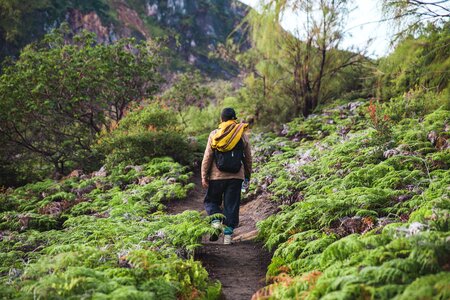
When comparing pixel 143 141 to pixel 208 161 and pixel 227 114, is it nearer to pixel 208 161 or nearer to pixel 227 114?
pixel 208 161

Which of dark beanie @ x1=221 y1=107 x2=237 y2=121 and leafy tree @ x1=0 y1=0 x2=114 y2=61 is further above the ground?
leafy tree @ x1=0 y1=0 x2=114 y2=61

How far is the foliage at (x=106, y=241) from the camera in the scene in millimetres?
3729

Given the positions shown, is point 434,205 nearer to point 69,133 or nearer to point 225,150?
point 225,150

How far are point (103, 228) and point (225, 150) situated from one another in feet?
7.97

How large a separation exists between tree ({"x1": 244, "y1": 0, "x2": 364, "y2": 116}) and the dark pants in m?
9.24

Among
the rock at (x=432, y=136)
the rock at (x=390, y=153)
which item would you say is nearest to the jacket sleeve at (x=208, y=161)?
the rock at (x=390, y=153)

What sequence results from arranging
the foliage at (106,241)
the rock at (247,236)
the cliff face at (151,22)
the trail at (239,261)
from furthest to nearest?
the cliff face at (151,22) < the rock at (247,236) < the trail at (239,261) < the foliage at (106,241)

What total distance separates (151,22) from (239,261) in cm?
10341

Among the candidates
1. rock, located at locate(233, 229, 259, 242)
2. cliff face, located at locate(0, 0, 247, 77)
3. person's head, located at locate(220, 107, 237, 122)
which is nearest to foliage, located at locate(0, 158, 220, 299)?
rock, located at locate(233, 229, 259, 242)

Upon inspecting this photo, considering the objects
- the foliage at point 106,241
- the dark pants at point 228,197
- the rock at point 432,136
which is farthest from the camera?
the rock at point 432,136

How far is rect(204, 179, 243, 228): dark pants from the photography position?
7012 millimetres

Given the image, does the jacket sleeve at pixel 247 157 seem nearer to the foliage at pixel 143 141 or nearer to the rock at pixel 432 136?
the rock at pixel 432 136

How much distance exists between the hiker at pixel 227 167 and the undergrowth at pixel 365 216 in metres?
0.63

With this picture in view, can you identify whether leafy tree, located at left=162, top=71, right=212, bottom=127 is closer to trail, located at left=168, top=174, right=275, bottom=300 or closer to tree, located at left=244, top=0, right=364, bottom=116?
tree, located at left=244, top=0, right=364, bottom=116
